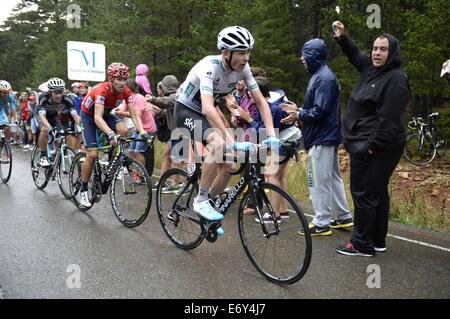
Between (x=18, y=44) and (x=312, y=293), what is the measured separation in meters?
63.6

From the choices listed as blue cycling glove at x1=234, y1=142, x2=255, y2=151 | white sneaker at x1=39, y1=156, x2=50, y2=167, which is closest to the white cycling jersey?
blue cycling glove at x1=234, y1=142, x2=255, y2=151

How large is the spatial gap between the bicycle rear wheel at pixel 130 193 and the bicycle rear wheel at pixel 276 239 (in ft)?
6.13

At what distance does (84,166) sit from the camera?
6.71 metres

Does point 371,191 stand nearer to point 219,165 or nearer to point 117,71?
point 219,165

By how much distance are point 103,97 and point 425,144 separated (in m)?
10.3

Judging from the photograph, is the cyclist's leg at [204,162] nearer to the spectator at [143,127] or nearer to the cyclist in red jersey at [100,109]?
the cyclist in red jersey at [100,109]

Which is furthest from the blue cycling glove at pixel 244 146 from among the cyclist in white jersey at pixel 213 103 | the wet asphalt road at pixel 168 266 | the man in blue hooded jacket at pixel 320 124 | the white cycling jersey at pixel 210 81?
the man in blue hooded jacket at pixel 320 124

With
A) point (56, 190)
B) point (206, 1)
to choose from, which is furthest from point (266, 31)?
point (56, 190)

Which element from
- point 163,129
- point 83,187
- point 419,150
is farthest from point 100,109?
point 419,150

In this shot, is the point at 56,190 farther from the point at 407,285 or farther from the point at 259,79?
the point at 407,285

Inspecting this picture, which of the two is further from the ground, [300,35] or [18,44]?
[18,44]

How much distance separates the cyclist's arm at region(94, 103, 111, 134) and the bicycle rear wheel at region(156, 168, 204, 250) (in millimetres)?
1288

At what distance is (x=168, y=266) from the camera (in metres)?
4.50
